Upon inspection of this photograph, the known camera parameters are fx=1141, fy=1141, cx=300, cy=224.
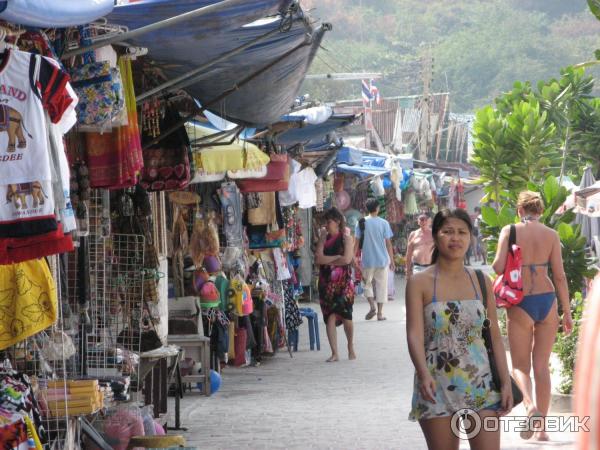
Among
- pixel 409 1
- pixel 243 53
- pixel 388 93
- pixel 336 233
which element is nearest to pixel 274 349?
pixel 336 233

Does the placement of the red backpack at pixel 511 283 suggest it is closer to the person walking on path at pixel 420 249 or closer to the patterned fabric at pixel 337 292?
the patterned fabric at pixel 337 292

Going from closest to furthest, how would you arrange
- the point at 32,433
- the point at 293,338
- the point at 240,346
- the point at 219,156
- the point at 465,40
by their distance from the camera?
1. the point at 32,433
2. the point at 219,156
3. the point at 240,346
4. the point at 293,338
5. the point at 465,40

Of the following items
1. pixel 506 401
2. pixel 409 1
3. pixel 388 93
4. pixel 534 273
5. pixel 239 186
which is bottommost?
pixel 506 401

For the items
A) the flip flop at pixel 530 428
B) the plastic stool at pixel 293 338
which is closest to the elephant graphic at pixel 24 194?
the flip flop at pixel 530 428

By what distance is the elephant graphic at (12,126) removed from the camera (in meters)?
4.77

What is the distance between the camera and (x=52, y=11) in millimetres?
4957

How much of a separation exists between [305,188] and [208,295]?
16.6 ft

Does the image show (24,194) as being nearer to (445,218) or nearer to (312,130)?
(445,218)

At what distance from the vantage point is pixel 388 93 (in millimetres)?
76688

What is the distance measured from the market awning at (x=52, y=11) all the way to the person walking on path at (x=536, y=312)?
4317 mm

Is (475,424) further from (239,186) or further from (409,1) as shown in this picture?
(409,1)

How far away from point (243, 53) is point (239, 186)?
522cm

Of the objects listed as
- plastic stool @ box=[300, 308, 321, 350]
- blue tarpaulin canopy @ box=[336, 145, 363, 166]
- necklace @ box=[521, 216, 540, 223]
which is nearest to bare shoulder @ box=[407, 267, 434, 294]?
necklace @ box=[521, 216, 540, 223]

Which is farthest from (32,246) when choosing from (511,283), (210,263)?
(210,263)
